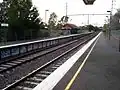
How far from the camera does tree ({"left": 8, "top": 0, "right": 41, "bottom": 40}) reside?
53.7 metres

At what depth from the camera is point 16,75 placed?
13.8 meters

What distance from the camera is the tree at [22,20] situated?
5374 centimetres

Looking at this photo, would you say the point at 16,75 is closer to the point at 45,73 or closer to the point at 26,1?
the point at 45,73

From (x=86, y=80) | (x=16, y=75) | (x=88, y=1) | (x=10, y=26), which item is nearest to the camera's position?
(x=86, y=80)

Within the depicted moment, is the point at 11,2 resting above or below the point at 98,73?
above

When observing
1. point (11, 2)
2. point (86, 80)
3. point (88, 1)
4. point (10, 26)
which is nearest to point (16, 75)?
point (86, 80)

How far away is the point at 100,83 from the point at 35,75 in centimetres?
375

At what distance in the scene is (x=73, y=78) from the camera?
41.9ft

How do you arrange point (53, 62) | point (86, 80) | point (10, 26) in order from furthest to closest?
point (10, 26)
point (53, 62)
point (86, 80)

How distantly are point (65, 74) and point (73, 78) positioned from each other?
1.53 m

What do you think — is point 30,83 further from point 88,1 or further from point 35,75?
point 88,1

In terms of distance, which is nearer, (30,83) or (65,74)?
(30,83)

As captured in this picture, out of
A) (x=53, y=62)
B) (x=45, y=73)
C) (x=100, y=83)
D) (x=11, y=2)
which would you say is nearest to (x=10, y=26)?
(x=11, y=2)

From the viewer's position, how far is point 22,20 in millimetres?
56062
